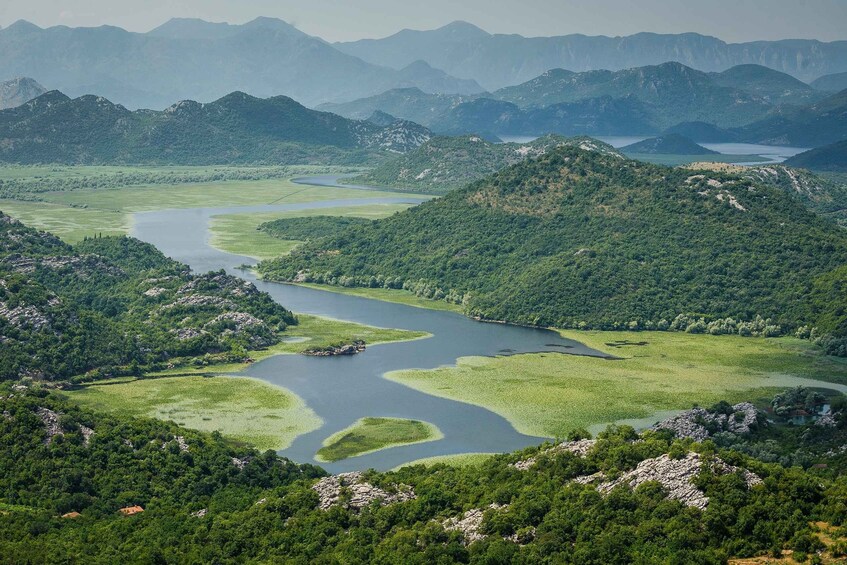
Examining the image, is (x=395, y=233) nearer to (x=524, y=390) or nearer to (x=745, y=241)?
(x=745, y=241)

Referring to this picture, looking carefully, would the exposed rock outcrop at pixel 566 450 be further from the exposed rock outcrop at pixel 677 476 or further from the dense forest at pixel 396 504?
the exposed rock outcrop at pixel 677 476

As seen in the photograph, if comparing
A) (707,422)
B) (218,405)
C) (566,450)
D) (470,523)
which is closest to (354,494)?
(470,523)

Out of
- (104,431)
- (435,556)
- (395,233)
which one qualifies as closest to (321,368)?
(104,431)

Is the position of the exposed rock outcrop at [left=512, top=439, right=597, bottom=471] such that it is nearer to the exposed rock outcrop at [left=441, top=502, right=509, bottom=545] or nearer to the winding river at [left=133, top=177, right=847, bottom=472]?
the exposed rock outcrop at [left=441, top=502, right=509, bottom=545]

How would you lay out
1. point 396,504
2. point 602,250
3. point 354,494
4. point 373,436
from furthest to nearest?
1. point 602,250
2. point 373,436
3. point 354,494
4. point 396,504

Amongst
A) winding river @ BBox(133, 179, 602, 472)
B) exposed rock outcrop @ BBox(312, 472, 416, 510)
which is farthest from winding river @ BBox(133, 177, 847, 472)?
exposed rock outcrop @ BBox(312, 472, 416, 510)

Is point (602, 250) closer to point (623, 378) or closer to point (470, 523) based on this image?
point (623, 378)

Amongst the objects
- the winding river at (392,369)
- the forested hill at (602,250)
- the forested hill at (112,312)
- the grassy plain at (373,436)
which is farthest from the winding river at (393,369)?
the forested hill at (112,312)
